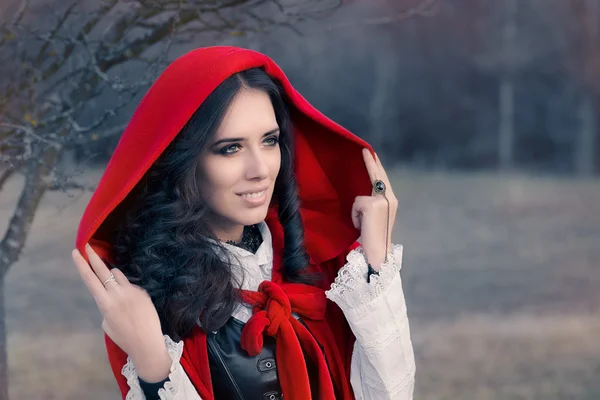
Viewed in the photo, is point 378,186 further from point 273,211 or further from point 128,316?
point 128,316

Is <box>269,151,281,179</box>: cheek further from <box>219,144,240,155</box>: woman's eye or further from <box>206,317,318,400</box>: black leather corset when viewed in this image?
<box>206,317,318,400</box>: black leather corset

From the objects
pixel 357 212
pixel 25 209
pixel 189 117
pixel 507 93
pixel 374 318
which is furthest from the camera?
pixel 507 93

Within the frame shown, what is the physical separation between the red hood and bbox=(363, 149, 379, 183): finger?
0.02 metres

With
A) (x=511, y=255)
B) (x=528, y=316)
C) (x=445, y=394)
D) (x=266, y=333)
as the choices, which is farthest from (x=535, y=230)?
(x=266, y=333)

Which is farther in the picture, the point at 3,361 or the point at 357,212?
the point at 3,361

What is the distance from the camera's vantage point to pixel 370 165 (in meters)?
1.19

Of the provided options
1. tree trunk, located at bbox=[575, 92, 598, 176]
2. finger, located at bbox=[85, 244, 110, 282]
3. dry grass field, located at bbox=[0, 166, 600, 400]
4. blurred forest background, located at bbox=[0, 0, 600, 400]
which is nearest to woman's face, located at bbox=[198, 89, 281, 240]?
finger, located at bbox=[85, 244, 110, 282]

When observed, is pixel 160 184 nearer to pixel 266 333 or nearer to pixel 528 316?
pixel 266 333

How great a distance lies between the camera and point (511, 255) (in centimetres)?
214

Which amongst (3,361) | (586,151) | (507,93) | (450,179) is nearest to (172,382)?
(3,361)

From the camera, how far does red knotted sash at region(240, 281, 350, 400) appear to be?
1.08m

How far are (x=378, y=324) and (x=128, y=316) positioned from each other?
1.37ft

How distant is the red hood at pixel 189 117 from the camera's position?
1.01 m

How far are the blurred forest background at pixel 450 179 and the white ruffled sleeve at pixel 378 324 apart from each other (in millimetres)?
1000
